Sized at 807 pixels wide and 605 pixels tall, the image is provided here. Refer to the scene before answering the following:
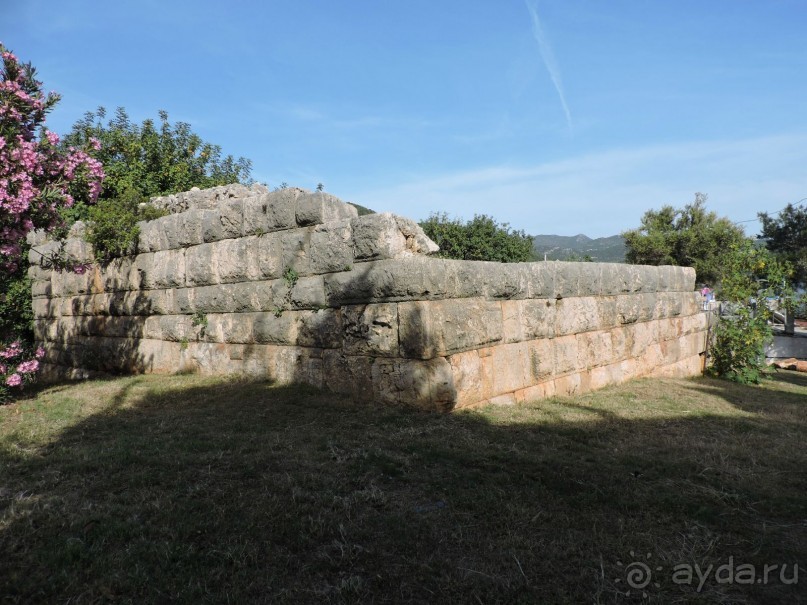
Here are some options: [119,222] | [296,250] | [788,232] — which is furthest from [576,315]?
[788,232]

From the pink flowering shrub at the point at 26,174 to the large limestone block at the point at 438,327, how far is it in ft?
14.7

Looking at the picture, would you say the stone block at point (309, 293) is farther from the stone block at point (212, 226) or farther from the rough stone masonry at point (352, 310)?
the stone block at point (212, 226)

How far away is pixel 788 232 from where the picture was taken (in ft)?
132

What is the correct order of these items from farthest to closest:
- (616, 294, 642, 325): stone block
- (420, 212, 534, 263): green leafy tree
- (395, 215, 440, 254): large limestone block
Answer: (420, 212, 534, 263): green leafy tree < (616, 294, 642, 325): stone block < (395, 215, 440, 254): large limestone block

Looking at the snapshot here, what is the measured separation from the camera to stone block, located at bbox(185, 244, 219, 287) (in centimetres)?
738

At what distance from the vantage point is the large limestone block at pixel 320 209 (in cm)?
616

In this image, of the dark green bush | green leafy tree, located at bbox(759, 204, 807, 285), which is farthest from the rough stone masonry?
green leafy tree, located at bbox(759, 204, 807, 285)

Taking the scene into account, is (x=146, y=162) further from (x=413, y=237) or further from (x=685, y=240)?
(x=685, y=240)

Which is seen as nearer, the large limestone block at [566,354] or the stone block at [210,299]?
the large limestone block at [566,354]

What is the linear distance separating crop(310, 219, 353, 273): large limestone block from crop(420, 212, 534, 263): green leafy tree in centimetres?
2290

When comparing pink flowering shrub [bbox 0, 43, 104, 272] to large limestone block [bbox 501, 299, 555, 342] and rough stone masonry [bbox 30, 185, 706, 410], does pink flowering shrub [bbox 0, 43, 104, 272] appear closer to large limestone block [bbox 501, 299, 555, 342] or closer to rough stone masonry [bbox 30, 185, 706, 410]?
rough stone masonry [bbox 30, 185, 706, 410]

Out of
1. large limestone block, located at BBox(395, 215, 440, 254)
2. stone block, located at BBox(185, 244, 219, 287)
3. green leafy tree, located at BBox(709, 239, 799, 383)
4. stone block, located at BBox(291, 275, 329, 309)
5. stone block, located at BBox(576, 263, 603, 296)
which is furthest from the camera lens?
green leafy tree, located at BBox(709, 239, 799, 383)

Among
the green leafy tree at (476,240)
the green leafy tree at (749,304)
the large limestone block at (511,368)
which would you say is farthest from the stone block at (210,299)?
the green leafy tree at (476,240)

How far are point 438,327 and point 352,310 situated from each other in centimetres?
102
